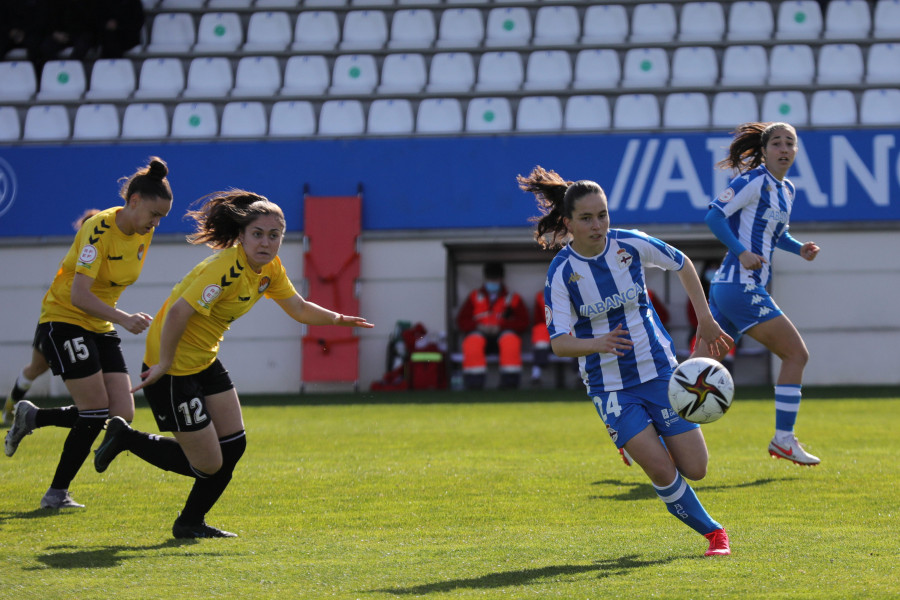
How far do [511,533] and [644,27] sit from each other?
12.9m

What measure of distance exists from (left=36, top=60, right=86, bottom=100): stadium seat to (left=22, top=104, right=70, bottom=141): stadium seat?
0.47 meters

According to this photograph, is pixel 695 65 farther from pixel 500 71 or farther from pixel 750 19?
pixel 500 71

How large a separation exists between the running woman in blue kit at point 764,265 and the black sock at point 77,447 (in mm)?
3742

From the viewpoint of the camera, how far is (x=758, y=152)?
715cm

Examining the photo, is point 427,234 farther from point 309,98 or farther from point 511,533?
point 511,533

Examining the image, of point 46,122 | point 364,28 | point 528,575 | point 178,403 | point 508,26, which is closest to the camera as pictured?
point 528,575

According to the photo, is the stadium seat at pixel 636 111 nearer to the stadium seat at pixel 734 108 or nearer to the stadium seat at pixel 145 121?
the stadium seat at pixel 734 108

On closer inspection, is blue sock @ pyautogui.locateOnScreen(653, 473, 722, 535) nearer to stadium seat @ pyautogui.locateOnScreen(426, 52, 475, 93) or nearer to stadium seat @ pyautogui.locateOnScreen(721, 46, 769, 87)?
stadium seat @ pyautogui.locateOnScreen(426, 52, 475, 93)

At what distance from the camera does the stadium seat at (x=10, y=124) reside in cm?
1579

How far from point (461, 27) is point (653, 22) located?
2.89 meters

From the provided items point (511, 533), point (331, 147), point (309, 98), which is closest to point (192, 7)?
point (309, 98)

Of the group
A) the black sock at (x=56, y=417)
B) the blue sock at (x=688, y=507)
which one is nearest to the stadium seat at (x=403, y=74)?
the black sock at (x=56, y=417)

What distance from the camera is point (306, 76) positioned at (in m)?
16.2

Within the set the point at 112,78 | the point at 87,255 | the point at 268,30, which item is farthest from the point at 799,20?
the point at 87,255
